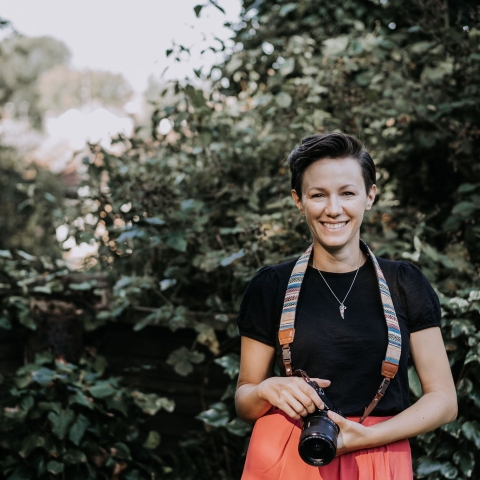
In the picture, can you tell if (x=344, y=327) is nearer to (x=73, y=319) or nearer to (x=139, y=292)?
(x=139, y=292)

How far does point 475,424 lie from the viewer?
2404mm

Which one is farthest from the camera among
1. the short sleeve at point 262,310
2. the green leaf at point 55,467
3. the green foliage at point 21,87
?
the green foliage at point 21,87

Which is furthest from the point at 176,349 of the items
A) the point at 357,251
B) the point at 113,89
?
the point at 113,89

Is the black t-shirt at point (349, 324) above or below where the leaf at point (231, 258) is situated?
below

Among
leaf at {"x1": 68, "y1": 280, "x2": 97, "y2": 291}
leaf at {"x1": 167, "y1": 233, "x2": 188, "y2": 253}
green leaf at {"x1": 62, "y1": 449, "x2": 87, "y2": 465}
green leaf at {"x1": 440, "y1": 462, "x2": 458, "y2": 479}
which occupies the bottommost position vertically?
green leaf at {"x1": 62, "y1": 449, "x2": 87, "y2": 465}

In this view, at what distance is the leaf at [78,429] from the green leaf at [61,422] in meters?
0.03

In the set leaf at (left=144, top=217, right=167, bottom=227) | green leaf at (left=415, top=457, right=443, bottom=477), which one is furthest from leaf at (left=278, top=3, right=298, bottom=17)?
green leaf at (left=415, top=457, right=443, bottom=477)

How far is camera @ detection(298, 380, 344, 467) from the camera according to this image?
133cm

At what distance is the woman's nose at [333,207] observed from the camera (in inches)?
63.2

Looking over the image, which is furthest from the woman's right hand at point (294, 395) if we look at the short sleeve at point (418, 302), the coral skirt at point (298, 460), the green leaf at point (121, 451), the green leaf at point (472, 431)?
the green leaf at point (121, 451)

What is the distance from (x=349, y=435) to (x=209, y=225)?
2.20 meters

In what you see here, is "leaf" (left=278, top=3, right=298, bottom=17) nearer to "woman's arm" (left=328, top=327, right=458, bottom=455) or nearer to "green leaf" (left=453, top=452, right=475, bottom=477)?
"green leaf" (left=453, top=452, right=475, bottom=477)

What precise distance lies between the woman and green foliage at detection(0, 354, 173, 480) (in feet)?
5.55

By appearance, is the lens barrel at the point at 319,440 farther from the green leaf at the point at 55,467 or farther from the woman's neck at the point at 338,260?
the green leaf at the point at 55,467
